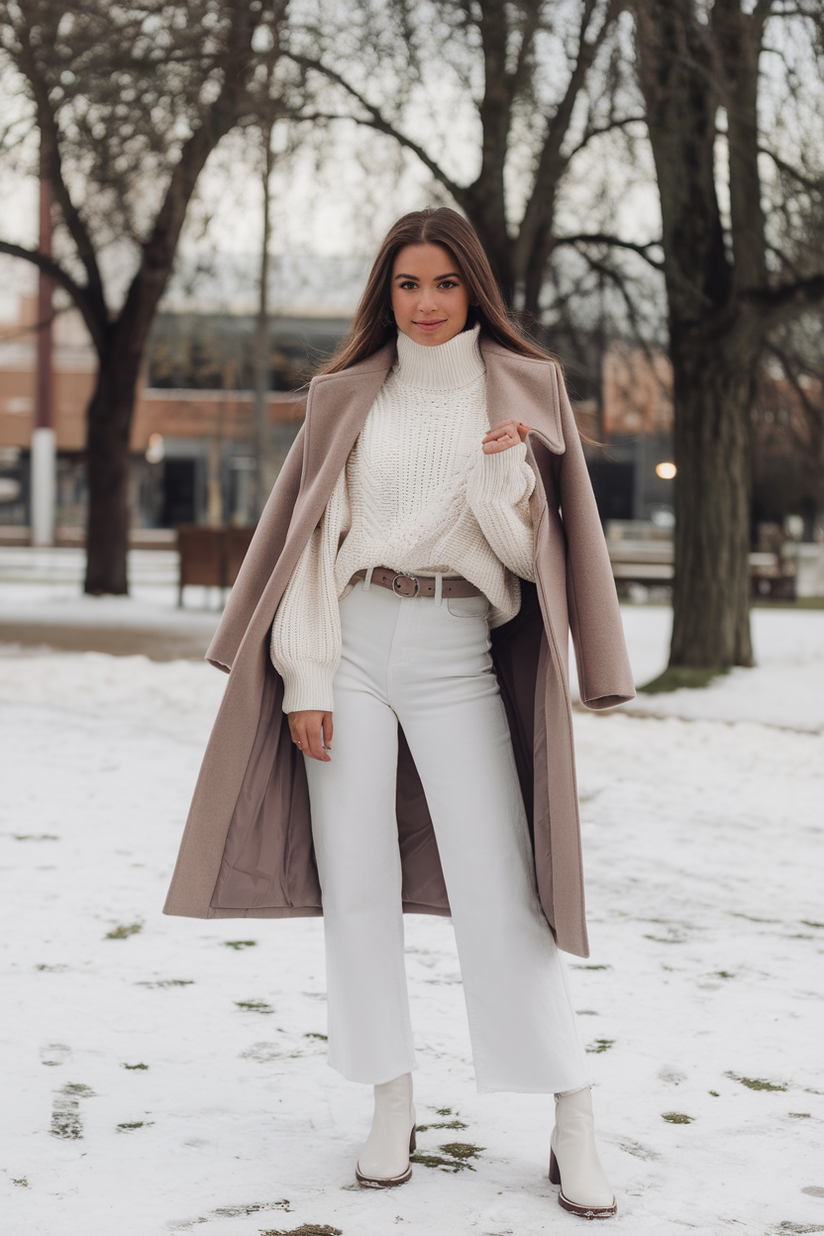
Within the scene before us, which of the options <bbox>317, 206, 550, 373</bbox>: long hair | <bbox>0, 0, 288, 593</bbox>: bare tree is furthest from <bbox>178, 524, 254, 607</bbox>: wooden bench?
<bbox>317, 206, 550, 373</bbox>: long hair

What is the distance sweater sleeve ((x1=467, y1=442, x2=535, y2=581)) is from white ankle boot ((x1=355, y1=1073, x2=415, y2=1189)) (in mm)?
1070

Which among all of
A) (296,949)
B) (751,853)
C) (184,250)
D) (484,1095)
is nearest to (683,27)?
(751,853)

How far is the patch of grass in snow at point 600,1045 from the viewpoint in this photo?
346 centimetres

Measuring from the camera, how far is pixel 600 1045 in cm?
350

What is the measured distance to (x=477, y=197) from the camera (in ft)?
35.3

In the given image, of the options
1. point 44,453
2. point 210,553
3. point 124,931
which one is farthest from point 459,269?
point 44,453

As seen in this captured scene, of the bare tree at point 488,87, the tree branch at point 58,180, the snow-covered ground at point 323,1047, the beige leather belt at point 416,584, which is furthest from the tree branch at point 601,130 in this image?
the beige leather belt at point 416,584

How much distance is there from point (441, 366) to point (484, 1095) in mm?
1621

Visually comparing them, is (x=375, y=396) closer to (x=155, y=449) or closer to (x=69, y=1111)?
(x=69, y=1111)

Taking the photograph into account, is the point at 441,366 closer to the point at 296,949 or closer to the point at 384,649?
the point at 384,649

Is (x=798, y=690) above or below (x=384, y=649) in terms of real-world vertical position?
below

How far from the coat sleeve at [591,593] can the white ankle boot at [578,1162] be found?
762 millimetres

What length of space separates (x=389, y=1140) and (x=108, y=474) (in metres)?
15.4

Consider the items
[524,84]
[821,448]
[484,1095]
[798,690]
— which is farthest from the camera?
[821,448]
